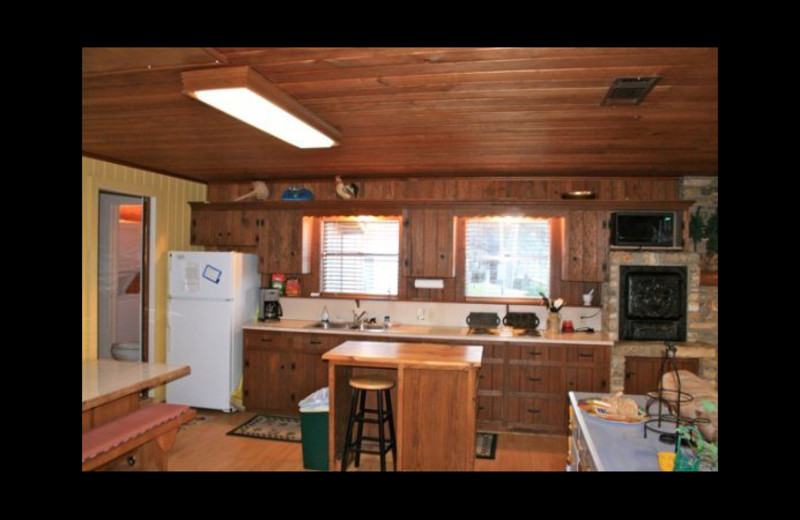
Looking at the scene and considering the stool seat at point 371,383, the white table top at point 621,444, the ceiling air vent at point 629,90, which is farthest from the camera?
the stool seat at point 371,383

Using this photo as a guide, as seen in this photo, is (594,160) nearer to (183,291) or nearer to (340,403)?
(340,403)

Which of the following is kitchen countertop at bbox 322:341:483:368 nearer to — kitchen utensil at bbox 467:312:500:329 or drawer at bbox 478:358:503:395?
drawer at bbox 478:358:503:395

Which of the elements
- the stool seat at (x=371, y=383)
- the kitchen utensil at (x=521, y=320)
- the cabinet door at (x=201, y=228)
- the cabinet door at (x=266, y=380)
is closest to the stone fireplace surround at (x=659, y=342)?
the kitchen utensil at (x=521, y=320)

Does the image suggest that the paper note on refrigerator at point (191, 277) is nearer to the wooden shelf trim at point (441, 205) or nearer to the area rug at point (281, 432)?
the wooden shelf trim at point (441, 205)

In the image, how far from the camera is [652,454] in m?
1.94

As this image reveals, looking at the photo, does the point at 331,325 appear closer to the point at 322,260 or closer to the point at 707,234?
the point at 322,260

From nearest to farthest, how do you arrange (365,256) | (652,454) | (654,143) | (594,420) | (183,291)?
(652,454), (594,420), (654,143), (183,291), (365,256)

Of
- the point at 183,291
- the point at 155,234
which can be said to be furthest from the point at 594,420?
the point at 155,234

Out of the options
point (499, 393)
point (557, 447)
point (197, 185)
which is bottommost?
point (557, 447)

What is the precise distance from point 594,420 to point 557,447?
2318 millimetres

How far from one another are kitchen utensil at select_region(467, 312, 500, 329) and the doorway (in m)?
3.37

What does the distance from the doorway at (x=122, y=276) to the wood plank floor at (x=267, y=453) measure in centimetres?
128

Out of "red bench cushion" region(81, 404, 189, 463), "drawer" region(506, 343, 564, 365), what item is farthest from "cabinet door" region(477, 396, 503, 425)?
"red bench cushion" region(81, 404, 189, 463)

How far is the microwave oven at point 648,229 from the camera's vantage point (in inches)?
189
